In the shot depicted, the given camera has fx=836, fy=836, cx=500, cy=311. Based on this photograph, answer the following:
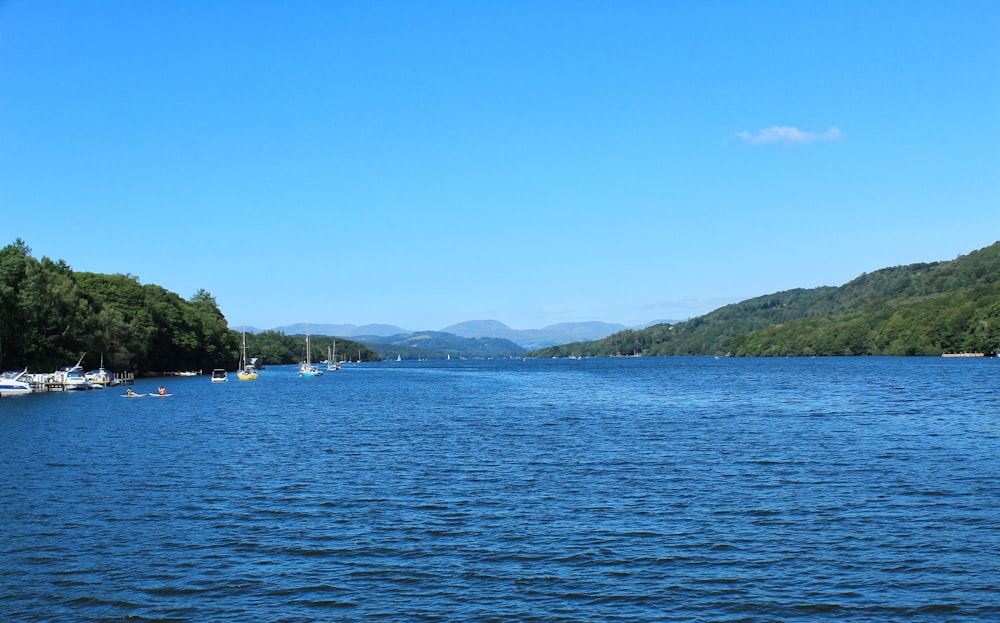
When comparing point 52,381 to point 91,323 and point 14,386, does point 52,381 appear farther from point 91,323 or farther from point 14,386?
point 91,323

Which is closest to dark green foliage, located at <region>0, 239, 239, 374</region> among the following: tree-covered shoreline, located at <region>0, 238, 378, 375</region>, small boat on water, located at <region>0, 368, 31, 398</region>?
tree-covered shoreline, located at <region>0, 238, 378, 375</region>

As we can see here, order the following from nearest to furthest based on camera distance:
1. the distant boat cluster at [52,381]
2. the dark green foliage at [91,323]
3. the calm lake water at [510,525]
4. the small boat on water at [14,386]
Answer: the calm lake water at [510,525], the small boat on water at [14,386], the distant boat cluster at [52,381], the dark green foliage at [91,323]

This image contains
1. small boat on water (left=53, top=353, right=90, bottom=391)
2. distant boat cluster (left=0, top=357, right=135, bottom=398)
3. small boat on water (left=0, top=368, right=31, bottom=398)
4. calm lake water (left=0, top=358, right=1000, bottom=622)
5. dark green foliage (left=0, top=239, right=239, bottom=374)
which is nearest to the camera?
calm lake water (left=0, top=358, right=1000, bottom=622)

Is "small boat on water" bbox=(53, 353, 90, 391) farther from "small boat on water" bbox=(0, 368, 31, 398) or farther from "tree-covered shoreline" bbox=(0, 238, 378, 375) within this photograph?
"small boat on water" bbox=(0, 368, 31, 398)

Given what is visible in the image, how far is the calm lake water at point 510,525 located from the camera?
1709 centimetres

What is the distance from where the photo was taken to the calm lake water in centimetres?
1709

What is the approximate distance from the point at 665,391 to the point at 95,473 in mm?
68287

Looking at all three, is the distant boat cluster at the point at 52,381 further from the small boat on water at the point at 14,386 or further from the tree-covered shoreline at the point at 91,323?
the tree-covered shoreline at the point at 91,323

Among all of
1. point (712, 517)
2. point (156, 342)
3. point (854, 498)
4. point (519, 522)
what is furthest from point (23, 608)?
point (156, 342)

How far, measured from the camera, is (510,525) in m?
23.4

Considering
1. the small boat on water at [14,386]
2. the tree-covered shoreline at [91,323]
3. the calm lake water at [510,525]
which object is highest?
the tree-covered shoreline at [91,323]

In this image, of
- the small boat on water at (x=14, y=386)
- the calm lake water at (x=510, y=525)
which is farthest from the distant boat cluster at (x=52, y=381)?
the calm lake water at (x=510, y=525)

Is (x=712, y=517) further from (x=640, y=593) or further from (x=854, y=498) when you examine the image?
(x=640, y=593)

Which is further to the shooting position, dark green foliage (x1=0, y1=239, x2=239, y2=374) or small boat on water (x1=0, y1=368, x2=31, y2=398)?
dark green foliage (x1=0, y1=239, x2=239, y2=374)
